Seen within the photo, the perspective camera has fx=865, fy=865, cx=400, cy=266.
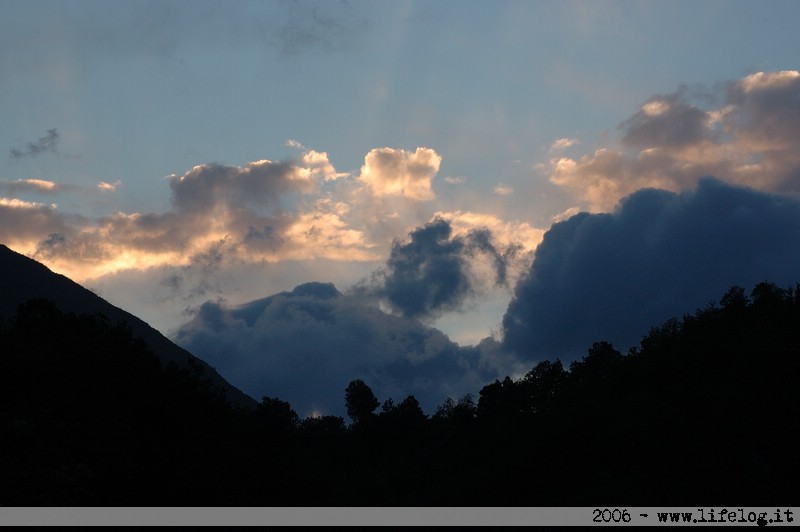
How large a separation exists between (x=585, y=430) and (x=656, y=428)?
738 cm

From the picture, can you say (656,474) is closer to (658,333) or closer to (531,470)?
(531,470)

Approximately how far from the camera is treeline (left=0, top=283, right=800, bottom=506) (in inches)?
1987

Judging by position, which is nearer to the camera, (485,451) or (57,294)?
(485,451)

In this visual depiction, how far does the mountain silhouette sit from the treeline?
92247 mm

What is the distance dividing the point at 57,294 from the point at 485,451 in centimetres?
11531

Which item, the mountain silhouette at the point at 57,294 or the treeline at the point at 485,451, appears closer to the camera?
the treeline at the point at 485,451

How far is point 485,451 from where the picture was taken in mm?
101938

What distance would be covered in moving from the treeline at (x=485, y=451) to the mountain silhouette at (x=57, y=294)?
92.2m

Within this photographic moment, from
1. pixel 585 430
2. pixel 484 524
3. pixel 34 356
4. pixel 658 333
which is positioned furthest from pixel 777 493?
pixel 658 333

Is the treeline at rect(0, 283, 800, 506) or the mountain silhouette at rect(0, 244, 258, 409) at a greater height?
the mountain silhouette at rect(0, 244, 258, 409)

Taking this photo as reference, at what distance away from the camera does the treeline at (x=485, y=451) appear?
50469mm

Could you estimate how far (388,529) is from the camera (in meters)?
40.3

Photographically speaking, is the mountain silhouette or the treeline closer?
the treeline

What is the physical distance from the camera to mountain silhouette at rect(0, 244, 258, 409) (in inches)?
6821
